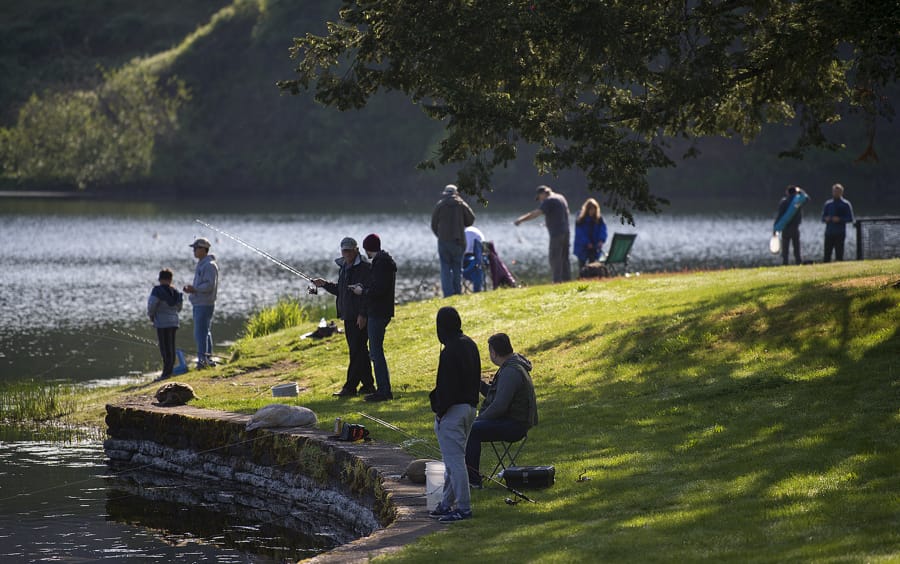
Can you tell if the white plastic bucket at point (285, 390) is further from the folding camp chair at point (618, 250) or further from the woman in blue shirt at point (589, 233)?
the folding camp chair at point (618, 250)

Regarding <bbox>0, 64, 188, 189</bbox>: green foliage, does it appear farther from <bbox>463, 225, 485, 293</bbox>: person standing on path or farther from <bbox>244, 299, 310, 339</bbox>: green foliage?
<bbox>463, 225, 485, 293</bbox>: person standing on path

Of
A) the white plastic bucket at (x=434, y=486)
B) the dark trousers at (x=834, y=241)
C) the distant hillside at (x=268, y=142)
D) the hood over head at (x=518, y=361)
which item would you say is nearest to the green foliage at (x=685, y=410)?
the white plastic bucket at (x=434, y=486)

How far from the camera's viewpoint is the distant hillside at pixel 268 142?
351 feet

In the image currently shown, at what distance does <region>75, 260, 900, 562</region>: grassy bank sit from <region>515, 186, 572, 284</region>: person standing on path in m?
3.05

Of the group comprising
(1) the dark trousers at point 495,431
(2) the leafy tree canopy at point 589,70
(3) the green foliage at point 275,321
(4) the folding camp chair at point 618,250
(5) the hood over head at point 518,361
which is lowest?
(1) the dark trousers at point 495,431

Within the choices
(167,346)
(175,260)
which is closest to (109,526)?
(167,346)

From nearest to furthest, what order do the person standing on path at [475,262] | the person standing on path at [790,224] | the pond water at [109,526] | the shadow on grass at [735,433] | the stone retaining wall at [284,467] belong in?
1. the shadow on grass at [735,433]
2. the stone retaining wall at [284,467]
3. the pond water at [109,526]
4. the person standing on path at [475,262]
5. the person standing on path at [790,224]

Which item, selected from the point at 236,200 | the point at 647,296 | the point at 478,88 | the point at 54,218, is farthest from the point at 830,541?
the point at 236,200

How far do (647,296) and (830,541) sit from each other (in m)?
11.8

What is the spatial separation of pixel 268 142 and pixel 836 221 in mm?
89185

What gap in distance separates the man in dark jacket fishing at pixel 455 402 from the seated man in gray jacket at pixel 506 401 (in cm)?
32

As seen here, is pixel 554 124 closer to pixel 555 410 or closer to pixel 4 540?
pixel 555 410

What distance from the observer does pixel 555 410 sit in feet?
47.5

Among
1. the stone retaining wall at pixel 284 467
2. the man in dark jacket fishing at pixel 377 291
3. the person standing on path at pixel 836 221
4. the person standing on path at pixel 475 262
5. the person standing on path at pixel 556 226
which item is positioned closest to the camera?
the stone retaining wall at pixel 284 467
